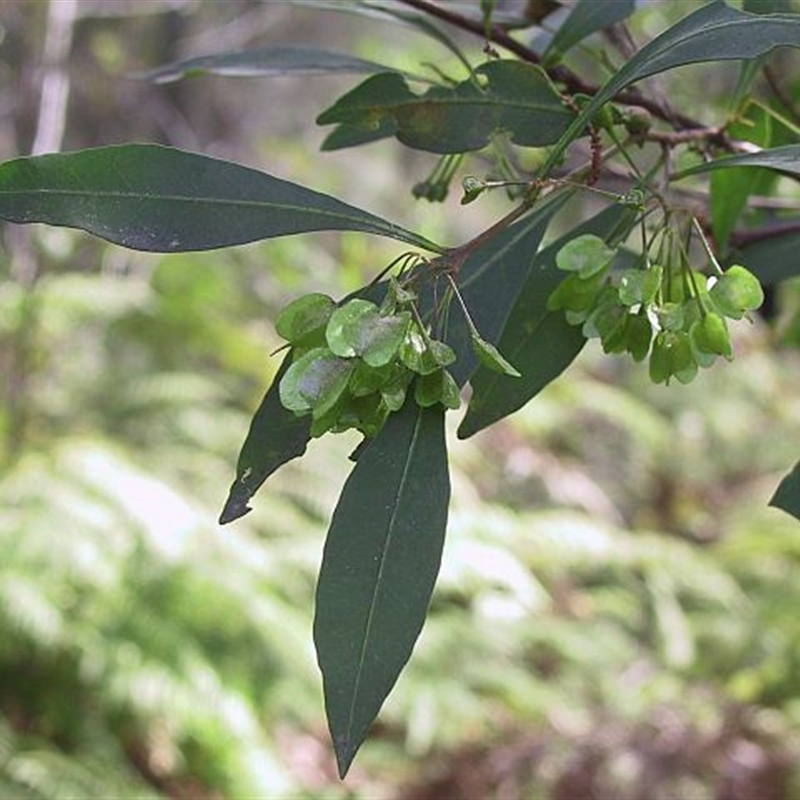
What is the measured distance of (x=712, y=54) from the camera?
1.03 feet

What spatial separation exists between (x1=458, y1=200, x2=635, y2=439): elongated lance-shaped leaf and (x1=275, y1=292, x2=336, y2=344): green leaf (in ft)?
0.29

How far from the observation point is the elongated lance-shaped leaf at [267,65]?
1.69 ft

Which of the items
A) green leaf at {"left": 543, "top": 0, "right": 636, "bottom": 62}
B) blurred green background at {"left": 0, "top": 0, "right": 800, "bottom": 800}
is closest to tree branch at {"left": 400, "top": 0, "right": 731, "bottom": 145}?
green leaf at {"left": 543, "top": 0, "right": 636, "bottom": 62}

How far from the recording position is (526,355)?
0.41m

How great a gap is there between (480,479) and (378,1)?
244cm

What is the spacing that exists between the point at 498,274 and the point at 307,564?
74.2 inches

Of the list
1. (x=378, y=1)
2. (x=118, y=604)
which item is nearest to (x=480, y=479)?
(x=118, y=604)

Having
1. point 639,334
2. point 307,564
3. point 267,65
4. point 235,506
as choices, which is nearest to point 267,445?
point 235,506

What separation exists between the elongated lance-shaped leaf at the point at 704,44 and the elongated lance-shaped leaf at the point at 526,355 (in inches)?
3.1

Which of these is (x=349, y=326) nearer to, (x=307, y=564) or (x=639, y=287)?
(x=639, y=287)

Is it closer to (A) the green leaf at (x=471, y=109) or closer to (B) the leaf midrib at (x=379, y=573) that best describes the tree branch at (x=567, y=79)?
(A) the green leaf at (x=471, y=109)

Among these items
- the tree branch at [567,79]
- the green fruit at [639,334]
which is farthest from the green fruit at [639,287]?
the tree branch at [567,79]

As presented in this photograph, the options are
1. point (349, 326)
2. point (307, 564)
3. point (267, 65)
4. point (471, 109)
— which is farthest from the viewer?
point (307, 564)

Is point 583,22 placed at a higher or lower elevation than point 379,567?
higher
